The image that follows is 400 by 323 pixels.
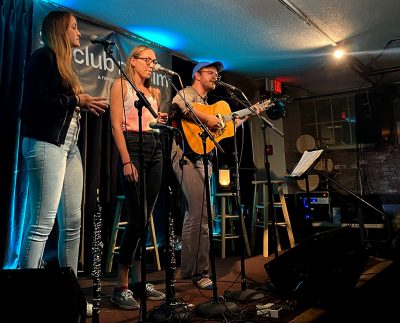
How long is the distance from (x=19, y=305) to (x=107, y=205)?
7.69 feet

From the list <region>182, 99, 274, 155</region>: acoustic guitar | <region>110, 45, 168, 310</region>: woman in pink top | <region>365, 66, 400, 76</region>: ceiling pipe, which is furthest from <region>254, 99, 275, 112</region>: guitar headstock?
<region>365, 66, 400, 76</region>: ceiling pipe

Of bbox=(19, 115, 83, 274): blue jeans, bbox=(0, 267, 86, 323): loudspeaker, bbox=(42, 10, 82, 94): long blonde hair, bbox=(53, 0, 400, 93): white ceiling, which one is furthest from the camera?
bbox=(53, 0, 400, 93): white ceiling

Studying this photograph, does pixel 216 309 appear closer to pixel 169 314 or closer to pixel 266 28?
pixel 169 314

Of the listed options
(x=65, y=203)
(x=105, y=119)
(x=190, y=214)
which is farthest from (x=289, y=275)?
(x=105, y=119)

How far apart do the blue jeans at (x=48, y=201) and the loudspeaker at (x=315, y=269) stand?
1132mm

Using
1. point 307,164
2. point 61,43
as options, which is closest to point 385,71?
point 307,164

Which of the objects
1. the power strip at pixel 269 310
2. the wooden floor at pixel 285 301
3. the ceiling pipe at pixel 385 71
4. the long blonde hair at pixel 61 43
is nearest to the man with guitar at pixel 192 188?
the wooden floor at pixel 285 301

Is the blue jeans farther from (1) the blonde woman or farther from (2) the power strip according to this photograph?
(2) the power strip

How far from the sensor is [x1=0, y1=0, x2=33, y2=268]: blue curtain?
2.84m

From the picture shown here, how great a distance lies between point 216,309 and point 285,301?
529 mm

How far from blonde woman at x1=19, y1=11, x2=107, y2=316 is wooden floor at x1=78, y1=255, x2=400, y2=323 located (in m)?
0.56

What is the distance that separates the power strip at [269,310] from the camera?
194cm

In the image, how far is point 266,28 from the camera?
4293 mm

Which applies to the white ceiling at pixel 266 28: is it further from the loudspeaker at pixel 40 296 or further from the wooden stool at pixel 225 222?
the loudspeaker at pixel 40 296
